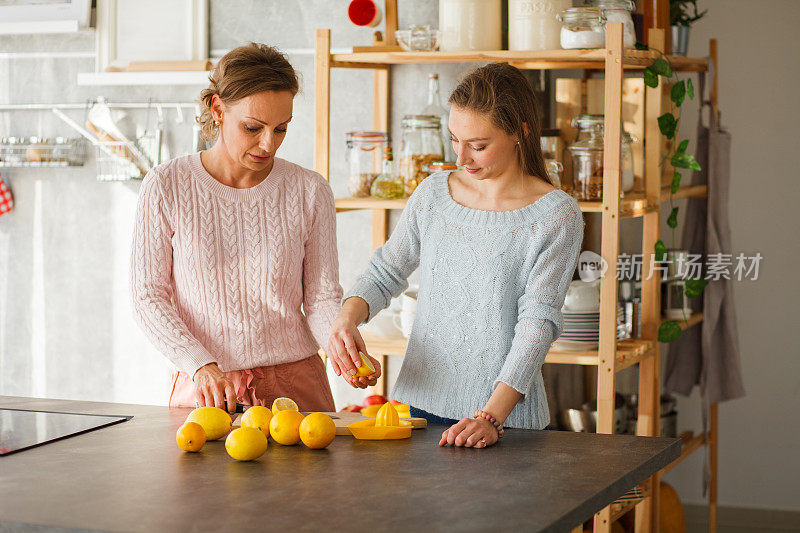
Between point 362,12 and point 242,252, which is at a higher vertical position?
point 362,12

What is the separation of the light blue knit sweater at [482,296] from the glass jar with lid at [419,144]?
31.8 inches

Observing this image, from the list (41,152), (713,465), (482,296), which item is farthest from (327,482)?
(713,465)

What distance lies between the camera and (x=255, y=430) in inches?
64.1

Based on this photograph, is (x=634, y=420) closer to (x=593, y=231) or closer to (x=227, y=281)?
(x=593, y=231)

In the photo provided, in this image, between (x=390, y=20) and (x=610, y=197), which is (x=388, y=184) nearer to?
(x=390, y=20)

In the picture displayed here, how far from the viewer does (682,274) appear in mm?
3453

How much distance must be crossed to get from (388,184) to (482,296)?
1.05 metres

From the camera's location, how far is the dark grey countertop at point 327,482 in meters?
1.31

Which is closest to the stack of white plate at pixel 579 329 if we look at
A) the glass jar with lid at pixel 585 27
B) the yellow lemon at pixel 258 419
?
the glass jar with lid at pixel 585 27

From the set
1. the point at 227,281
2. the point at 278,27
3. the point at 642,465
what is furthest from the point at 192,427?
the point at 278,27

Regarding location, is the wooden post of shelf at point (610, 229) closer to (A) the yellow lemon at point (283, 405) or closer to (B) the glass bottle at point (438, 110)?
(B) the glass bottle at point (438, 110)

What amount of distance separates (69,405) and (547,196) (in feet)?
3.52

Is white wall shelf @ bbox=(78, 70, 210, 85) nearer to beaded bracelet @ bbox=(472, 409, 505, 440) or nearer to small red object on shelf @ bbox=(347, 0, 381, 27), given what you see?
small red object on shelf @ bbox=(347, 0, 381, 27)

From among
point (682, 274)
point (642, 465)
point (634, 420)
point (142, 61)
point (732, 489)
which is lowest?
point (732, 489)
